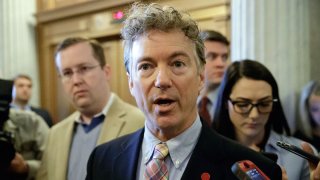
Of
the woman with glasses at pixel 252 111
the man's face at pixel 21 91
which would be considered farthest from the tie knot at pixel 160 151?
the man's face at pixel 21 91

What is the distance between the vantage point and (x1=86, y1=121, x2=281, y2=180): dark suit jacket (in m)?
1.11

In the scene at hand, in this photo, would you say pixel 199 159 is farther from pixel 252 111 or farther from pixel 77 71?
pixel 77 71

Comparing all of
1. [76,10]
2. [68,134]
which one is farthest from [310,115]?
[76,10]

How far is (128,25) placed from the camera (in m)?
1.18

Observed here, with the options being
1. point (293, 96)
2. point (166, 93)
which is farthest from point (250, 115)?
point (293, 96)

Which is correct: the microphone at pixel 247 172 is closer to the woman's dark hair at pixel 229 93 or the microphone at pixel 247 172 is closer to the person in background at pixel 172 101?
the person in background at pixel 172 101

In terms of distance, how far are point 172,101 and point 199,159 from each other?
0.63ft

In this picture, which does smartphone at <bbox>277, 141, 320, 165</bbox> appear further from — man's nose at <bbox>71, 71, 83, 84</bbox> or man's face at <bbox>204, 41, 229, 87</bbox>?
man's face at <bbox>204, 41, 229, 87</bbox>

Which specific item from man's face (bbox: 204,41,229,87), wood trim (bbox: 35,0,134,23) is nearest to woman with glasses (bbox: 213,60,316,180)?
man's face (bbox: 204,41,229,87)

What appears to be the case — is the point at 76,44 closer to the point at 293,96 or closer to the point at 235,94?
the point at 235,94

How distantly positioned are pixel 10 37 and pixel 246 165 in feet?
13.6

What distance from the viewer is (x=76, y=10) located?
433 centimetres

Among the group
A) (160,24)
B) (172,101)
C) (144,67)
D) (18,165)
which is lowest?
(18,165)

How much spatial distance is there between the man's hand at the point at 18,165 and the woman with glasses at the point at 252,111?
0.99 m
